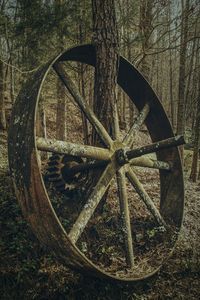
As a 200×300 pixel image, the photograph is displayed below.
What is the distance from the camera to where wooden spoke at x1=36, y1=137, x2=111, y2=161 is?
13.5ft

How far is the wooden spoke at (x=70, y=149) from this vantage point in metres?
4.10

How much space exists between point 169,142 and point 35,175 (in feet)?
8.01

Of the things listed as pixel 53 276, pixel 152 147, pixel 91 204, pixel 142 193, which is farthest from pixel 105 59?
pixel 53 276

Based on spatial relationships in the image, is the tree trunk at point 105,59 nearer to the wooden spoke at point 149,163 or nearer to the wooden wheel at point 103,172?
the wooden wheel at point 103,172

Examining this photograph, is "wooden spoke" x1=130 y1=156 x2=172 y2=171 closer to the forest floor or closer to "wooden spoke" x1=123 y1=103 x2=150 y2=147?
→ "wooden spoke" x1=123 y1=103 x2=150 y2=147

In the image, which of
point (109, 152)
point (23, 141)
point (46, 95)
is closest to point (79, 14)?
point (46, 95)

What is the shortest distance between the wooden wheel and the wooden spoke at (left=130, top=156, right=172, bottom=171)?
18 mm

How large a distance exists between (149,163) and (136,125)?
30.7 inches

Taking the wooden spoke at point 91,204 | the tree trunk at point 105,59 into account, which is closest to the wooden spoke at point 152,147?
the wooden spoke at point 91,204

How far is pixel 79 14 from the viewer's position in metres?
8.73

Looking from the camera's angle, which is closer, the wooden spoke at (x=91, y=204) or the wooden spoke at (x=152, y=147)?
the wooden spoke at (x=91, y=204)

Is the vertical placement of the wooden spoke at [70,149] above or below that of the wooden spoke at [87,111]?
below

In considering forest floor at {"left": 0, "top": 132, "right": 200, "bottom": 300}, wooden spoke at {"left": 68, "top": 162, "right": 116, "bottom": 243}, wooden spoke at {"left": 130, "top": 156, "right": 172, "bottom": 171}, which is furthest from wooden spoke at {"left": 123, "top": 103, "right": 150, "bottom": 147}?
forest floor at {"left": 0, "top": 132, "right": 200, "bottom": 300}

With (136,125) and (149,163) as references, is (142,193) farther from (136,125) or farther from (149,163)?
(136,125)
